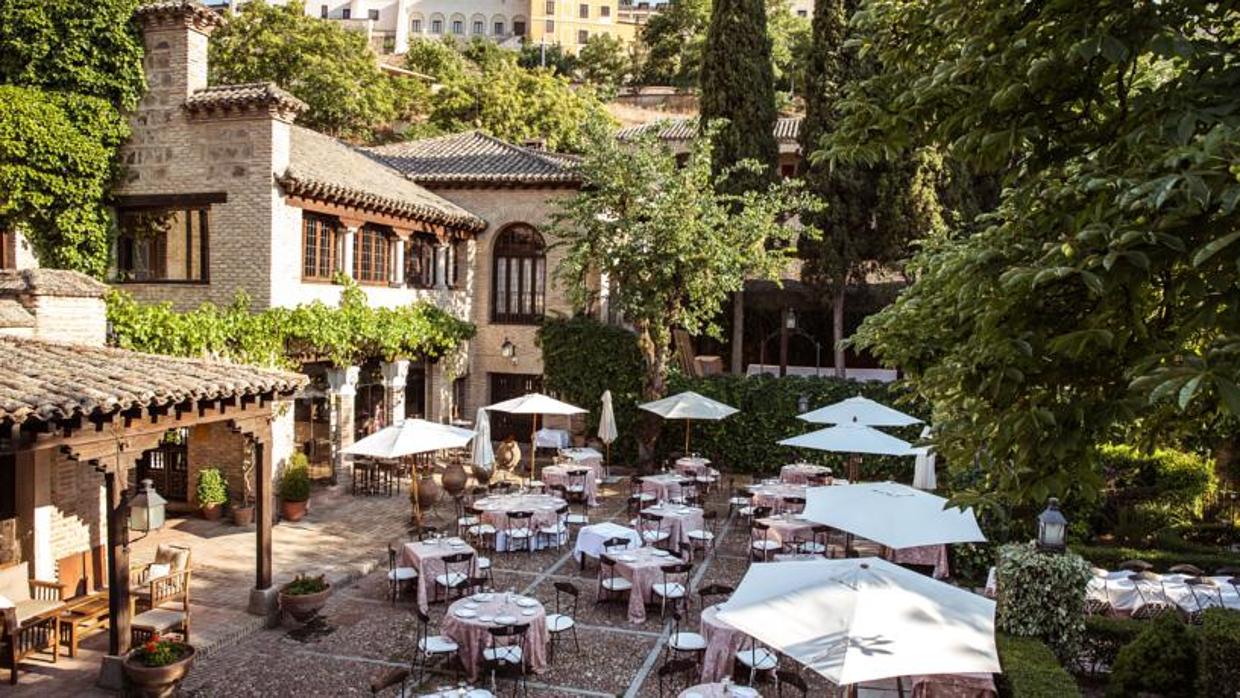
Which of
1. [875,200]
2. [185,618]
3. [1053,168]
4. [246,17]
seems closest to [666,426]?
[875,200]

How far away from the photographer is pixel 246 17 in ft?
140

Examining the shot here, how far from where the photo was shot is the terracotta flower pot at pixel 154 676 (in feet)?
33.7

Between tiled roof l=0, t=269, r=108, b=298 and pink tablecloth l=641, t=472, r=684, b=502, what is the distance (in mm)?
11179

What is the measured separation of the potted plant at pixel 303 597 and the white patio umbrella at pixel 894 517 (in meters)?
7.37

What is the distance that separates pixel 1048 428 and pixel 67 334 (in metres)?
14.5

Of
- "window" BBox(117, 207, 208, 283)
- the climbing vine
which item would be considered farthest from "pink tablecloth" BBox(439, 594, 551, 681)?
"window" BBox(117, 207, 208, 283)

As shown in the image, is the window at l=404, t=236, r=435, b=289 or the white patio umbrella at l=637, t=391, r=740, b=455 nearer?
the white patio umbrella at l=637, t=391, r=740, b=455

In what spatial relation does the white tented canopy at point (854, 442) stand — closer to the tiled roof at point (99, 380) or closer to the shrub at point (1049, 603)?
the shrub at point (1049, 603)

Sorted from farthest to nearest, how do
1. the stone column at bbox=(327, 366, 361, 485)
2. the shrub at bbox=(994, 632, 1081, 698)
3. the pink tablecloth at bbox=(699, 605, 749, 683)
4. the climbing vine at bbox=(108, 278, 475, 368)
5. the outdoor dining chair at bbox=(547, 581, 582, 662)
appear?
the stone column at bbox=(327, 366, 361, 485) < the climbing vine at bbox=(108, 278, 475, 368) < the outdoor dining chair at bbox=(547, 581, 582, 662) < the pink tablecloth at bbox=(699, 605, 749, 683) < the shrub at bbox=(994, 632, 1081, 698)

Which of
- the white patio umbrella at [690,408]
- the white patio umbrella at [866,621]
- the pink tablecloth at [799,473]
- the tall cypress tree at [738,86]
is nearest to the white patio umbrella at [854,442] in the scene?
the pink tablecloth at [799,473]

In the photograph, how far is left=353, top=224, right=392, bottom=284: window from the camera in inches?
890

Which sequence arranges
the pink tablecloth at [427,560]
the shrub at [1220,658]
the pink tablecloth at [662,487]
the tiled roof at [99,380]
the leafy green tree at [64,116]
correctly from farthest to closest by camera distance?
the pink tablecloth at [662,487] < the leafy green tree at [64,116] < the pink tablecloth at [427,560] < the tiled roof at [99,380] < the shrub at [1220,658]

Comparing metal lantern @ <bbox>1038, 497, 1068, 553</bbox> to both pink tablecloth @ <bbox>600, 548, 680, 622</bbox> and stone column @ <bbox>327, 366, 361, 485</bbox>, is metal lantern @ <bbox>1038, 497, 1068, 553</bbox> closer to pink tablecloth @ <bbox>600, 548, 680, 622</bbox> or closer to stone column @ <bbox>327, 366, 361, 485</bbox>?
pink tablecloth @ <bbox>600, 548, 680, 622</bbox>

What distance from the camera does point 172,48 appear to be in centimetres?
1950
